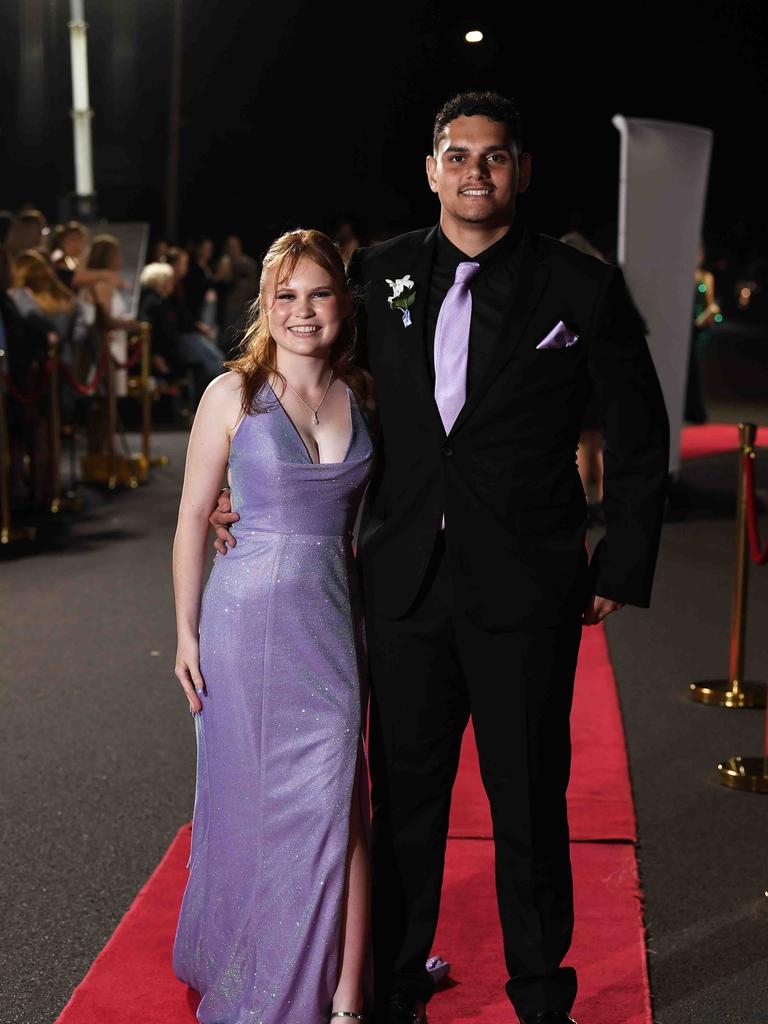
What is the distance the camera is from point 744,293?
57406 mm

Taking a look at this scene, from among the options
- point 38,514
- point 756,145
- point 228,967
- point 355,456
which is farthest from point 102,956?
point 756,145

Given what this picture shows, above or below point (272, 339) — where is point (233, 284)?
below

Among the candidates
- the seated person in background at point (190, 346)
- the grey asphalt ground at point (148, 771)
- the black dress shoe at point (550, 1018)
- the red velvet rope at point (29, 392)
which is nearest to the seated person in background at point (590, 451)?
the grey asphalt ground at point (148, 771)

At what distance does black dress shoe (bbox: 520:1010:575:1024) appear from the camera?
116 inches

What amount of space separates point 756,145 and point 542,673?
54391mm

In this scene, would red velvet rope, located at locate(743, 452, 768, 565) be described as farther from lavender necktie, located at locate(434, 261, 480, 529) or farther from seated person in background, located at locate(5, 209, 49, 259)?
seated person in background, located at locate(5, 209, 49, 259)

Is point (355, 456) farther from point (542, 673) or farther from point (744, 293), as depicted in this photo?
point (744, 293)

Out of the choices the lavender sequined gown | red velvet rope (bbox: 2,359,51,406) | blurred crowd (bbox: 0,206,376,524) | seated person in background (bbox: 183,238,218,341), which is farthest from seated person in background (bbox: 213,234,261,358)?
the lavender sequined gown

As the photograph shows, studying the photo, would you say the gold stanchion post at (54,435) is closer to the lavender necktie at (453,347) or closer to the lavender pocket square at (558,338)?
the lavender necktie at (453,347)

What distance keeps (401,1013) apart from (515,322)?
1.50m

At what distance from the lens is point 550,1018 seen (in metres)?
2.96

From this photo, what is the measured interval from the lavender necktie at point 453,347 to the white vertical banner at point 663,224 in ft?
22.3

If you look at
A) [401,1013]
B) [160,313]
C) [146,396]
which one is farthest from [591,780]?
[160,313]

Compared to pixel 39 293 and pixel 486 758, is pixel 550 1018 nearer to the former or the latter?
pixel 486 758
